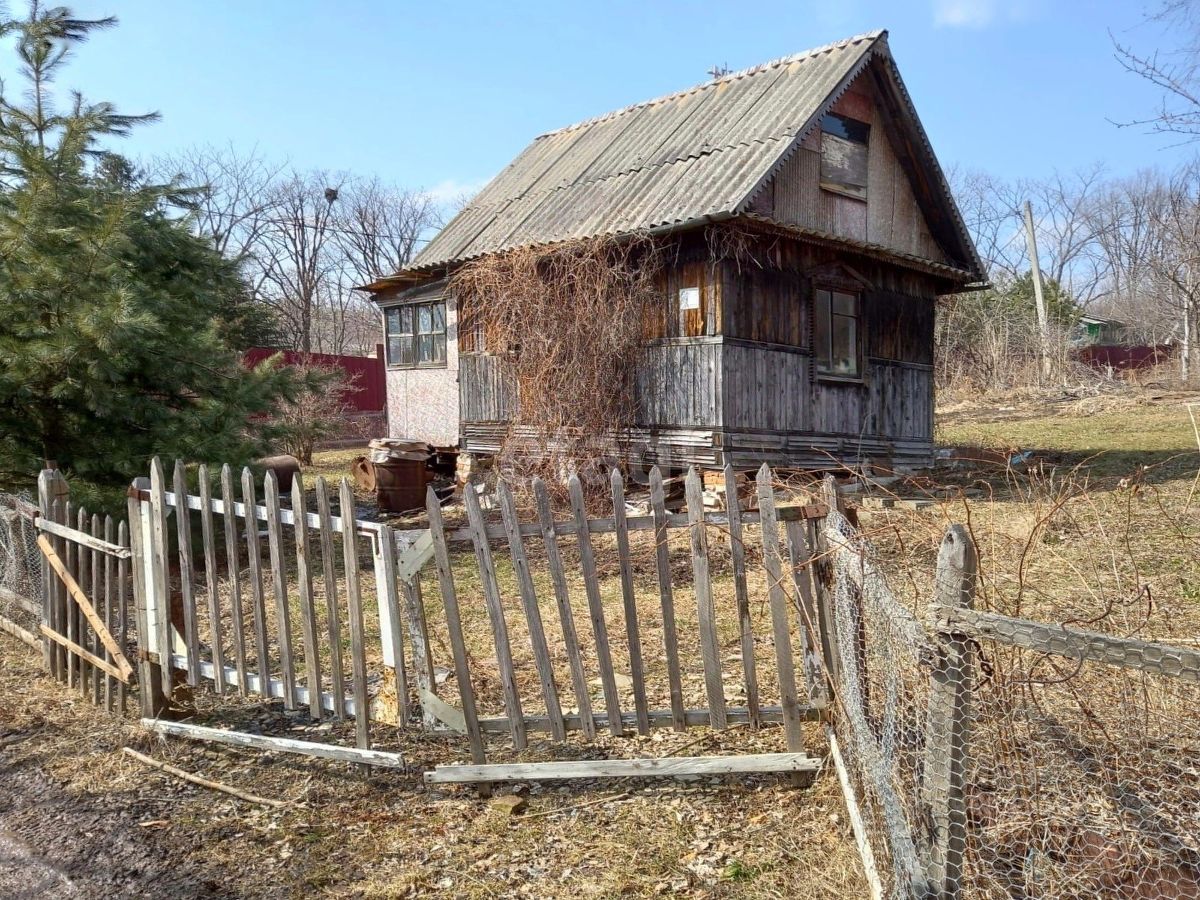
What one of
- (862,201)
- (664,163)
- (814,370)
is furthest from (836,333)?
(664,163)

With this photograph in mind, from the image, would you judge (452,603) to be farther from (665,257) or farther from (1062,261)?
(1062,261)

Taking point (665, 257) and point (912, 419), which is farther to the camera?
point (912, 419)

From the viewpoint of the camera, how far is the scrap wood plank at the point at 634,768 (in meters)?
3.60

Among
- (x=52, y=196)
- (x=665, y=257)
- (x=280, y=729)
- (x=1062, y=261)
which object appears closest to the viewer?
(x=280, y=729)

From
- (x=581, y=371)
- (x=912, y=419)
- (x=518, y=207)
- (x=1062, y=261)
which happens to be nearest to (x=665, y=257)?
(x=581, y=371)

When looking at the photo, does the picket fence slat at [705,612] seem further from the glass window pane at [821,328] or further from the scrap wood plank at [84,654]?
the glass window pane at [821,328]

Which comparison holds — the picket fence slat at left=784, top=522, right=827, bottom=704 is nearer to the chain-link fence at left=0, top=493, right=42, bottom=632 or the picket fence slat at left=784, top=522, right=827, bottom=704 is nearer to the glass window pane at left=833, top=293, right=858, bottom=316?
the chain-link fence at left=0, top=493, right=42, bottom=632

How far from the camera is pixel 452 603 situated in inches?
147

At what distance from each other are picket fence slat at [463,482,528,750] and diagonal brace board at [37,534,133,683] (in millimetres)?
2292

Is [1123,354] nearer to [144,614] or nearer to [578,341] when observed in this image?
[578,341]

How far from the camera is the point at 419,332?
47.8 ft

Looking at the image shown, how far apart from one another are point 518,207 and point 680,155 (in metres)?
3.03

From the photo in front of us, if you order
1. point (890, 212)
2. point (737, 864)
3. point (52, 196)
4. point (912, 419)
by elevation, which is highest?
point (890, 212)

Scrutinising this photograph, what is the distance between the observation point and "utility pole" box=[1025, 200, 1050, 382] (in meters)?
25.4
